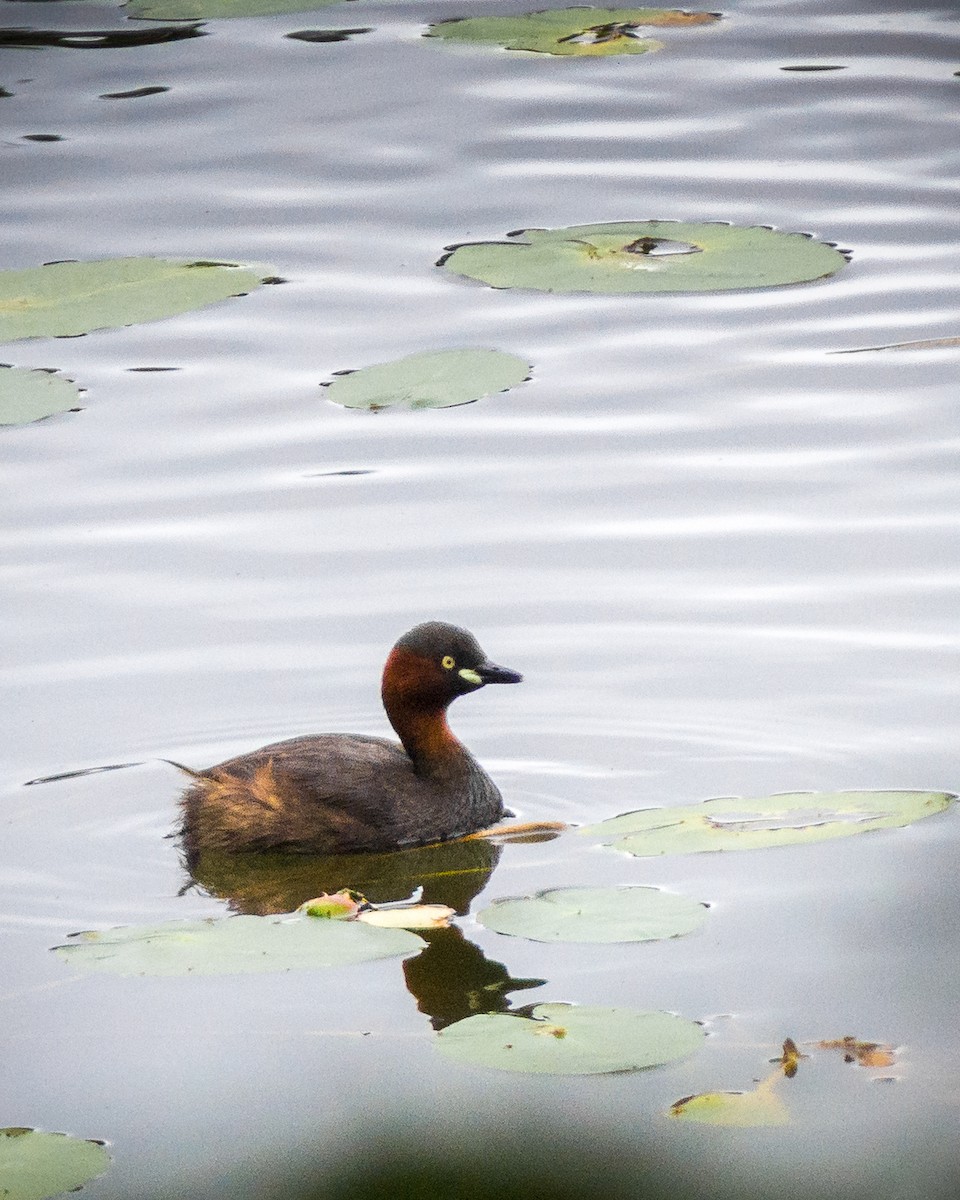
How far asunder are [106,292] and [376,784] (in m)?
4.00

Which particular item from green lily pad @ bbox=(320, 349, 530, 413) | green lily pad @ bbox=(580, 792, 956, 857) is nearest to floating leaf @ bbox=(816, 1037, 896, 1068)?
green lily pad @ bbox=(580, 792, 956, 857)

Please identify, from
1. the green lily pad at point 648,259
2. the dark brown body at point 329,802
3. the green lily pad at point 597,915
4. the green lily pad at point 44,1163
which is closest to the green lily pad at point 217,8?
the green lily pad at point 648,259

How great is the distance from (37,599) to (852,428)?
10.5ft

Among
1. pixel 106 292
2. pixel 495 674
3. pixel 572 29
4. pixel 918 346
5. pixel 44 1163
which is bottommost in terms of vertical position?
pixel 44 1163

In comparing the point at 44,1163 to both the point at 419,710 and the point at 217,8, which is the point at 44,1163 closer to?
the point at 419,710

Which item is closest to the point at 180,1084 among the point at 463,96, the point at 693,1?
the point at 463,96

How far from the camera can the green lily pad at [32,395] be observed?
7797 mm

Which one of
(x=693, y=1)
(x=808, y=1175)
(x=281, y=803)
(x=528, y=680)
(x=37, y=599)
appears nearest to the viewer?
(x=808, y=1175)

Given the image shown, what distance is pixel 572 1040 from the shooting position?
4.04 meters

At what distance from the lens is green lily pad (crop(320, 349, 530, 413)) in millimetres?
7773

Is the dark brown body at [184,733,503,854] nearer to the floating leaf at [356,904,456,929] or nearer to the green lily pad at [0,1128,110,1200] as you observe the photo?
the floating leaf at [356,904,456,929]

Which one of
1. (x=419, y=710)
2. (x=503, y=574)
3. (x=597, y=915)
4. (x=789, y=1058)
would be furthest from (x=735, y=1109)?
(x=503, y=574)

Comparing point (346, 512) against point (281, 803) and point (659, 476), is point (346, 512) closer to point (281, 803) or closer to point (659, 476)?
point (659, 476)

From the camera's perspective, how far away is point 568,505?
7.55 m
